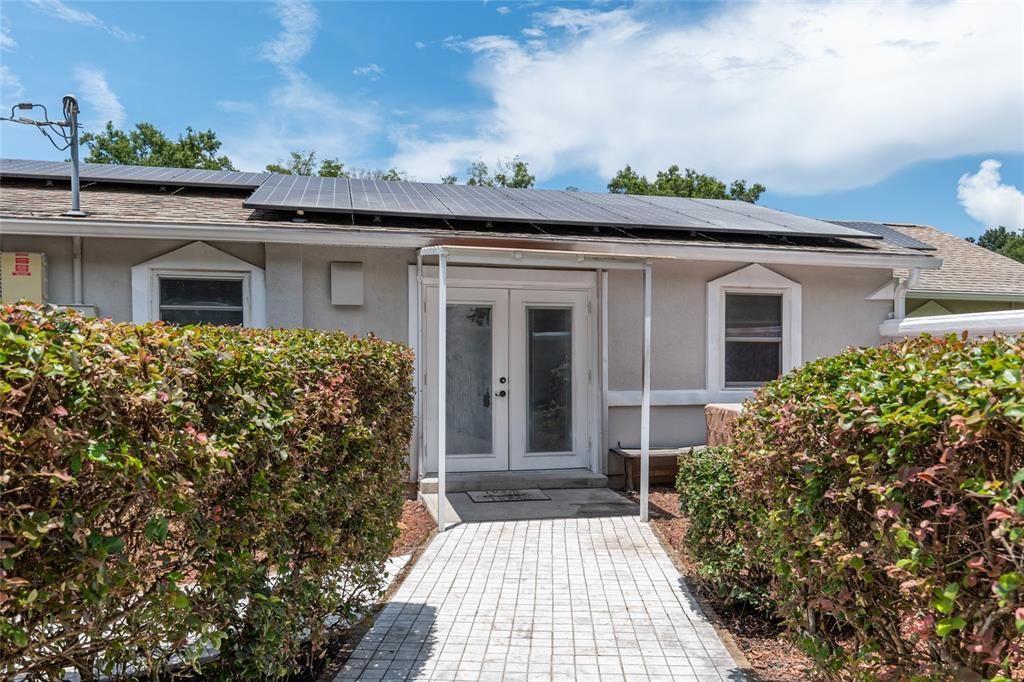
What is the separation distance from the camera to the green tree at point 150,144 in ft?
98.3

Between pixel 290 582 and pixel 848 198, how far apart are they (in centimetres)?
3879

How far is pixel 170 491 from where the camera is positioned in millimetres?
2209

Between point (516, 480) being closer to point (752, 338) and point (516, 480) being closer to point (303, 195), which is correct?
point (752, 338)

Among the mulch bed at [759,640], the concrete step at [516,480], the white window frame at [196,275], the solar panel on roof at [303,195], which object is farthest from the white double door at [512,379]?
the mulch bed at [759,640]

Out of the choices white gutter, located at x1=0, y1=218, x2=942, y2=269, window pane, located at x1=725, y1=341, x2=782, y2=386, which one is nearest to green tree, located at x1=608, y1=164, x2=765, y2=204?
window pane, located at x1=725, y1=341, x2=782, y2=386

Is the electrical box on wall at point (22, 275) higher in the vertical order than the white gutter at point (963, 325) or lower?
higher

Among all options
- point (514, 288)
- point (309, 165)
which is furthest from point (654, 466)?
point (309, 165)

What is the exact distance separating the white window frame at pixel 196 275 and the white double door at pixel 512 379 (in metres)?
2.07

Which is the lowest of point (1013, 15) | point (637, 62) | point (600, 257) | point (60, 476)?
point (60, 476)

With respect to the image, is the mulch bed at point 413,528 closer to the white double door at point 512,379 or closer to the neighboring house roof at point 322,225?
the white double door at point 512,379

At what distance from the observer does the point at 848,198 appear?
116 ft

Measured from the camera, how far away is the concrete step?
8.23 m

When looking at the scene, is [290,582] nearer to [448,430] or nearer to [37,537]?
[37,537]

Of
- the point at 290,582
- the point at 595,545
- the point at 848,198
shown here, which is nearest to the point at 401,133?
the point at 848,198
